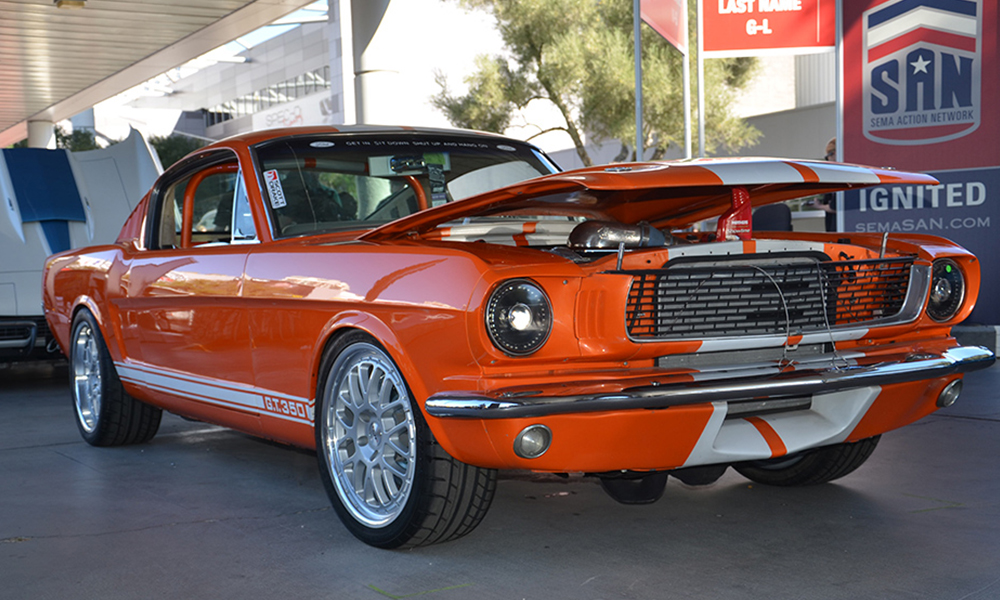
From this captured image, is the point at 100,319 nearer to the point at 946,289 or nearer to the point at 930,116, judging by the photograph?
the point at 946,289

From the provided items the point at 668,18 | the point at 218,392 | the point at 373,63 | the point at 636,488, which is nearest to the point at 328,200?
the point at 218,392

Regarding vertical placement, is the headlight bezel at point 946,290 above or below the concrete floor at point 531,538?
above

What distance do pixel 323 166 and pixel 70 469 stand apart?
1893 mm

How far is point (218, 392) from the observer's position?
165 inches

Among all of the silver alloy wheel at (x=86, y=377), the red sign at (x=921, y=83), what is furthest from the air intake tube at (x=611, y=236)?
the red sign at (x=921, y=83)

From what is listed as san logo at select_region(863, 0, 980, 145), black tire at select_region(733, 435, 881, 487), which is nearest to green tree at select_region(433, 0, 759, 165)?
san logo at select_region(863, 0, 980, 145)

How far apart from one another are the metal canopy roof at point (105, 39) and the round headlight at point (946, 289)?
13.2 metres

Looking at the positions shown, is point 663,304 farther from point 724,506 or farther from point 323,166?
point 323,166

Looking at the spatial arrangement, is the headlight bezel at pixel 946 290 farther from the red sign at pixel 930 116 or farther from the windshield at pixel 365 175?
the red sign at pixel 930 116

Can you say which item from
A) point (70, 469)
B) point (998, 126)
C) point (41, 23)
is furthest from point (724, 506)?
point (41, 23)

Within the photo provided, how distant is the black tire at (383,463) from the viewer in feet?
10.3

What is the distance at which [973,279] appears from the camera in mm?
3717

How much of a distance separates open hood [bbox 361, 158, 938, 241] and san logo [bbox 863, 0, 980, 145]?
200 inches

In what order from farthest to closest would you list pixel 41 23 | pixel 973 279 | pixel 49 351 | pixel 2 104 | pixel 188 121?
1. pixel 188 121
2. pixel 2 104
3. pixel 41 23
4. pixel 49 351
5. pixel 973 279
